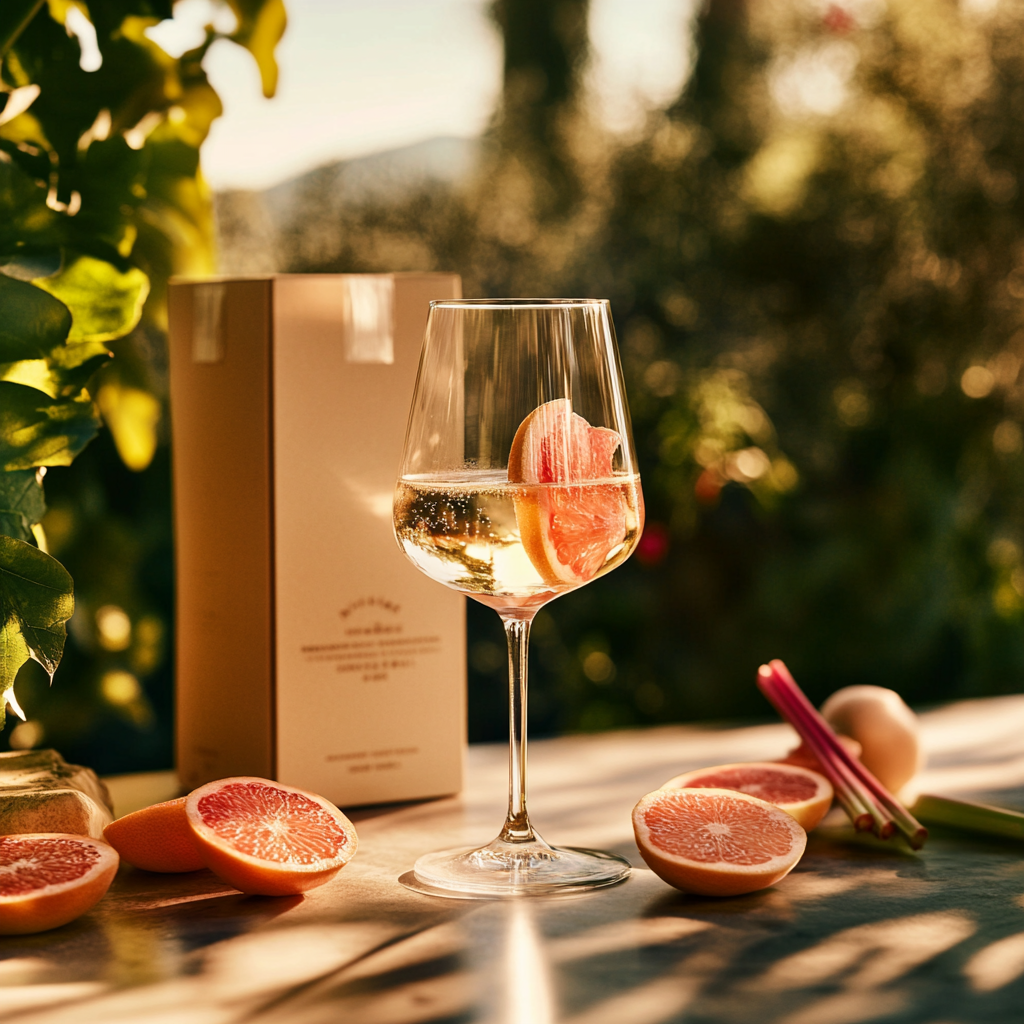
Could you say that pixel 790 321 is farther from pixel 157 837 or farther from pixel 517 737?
pixel 157 837

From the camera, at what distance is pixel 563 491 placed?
0.90m

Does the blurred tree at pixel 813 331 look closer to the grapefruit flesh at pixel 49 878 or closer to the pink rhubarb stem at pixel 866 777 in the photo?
the pink rhubarb stem at pixel 866 777

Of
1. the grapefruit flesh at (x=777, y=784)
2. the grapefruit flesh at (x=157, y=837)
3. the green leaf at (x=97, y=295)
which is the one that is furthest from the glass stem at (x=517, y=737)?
the green leaf at (x=97, y=295)

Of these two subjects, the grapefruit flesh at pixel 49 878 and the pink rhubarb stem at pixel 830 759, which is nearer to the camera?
the grapefruit flesh at pixel 49 878

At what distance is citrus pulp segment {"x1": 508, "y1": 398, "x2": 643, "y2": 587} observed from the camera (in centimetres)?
90

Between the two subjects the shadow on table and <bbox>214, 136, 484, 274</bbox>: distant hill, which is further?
<bbox>214, 136, 484, 274</bbox>: distant hill

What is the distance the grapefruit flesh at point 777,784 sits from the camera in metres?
A: 1.01

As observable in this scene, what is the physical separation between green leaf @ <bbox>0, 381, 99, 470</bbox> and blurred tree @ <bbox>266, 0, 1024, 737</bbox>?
188 cm

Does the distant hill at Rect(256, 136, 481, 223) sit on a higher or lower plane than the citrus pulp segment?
higher

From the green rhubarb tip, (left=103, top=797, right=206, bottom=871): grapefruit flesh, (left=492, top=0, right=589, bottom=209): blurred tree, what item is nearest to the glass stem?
(left=103, top=797, right=206, bottom=871): grapefruit flesh

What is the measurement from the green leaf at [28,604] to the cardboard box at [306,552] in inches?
8.1

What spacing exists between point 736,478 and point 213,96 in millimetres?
1789

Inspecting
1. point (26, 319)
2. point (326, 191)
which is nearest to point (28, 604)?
point (26, 319)

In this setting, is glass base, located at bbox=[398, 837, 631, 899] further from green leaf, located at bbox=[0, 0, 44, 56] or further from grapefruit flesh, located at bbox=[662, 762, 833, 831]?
green leaf, located at bbox=[0, 0, 44, 56]
